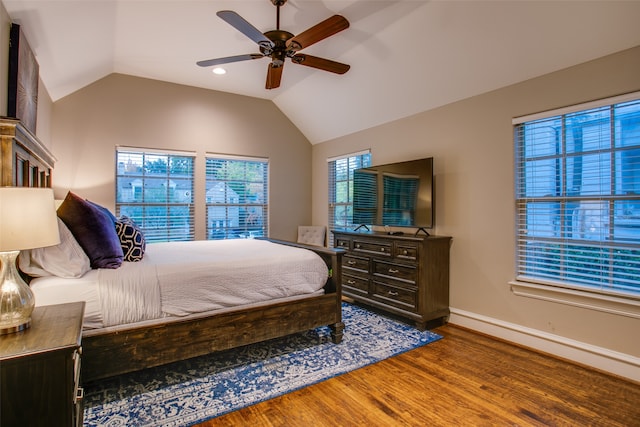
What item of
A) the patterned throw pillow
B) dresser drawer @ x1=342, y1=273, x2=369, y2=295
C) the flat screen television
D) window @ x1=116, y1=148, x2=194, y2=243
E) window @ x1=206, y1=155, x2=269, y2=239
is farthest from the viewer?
window @ x1=206, y1=155, x2=269, y2=239

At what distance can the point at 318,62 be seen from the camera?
3.01 metres

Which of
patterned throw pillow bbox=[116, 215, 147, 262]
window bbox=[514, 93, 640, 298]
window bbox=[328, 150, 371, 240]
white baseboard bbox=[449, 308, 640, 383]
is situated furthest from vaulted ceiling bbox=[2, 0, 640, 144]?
white baseboard bbox=[449, 308, 640, 383]

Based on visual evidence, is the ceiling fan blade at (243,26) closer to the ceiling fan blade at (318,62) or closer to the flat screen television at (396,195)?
the ceiling fan blade at (318,62)

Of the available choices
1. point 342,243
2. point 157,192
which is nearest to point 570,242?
point 342,243

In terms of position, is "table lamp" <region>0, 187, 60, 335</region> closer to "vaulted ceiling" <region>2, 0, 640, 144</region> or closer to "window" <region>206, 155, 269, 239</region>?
"vaulted ceiling" <region>2, 0, 640, 144</region>

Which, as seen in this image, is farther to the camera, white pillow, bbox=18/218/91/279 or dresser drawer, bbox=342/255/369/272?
dresser drawer, bbox=342/255/369/272

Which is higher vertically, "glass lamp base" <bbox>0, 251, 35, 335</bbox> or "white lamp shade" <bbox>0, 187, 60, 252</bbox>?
"white lamp shade" <bbox>0, 187, 60, 252</bbox>

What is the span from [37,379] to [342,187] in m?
4.47

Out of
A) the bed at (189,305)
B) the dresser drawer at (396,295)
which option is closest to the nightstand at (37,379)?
the bed at (189,305)

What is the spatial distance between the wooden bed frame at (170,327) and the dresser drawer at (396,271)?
0.91 meters

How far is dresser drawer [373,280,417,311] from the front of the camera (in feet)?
11.2

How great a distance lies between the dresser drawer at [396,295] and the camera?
3.42 metres

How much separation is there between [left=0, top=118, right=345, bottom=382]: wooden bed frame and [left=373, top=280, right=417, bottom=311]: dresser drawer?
0.87 meters

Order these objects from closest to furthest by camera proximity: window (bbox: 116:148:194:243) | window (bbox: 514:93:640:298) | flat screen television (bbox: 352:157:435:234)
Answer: window (bbox: 514:93:640:298), flat screen television (bbox: 352:157:435:234), window (bbox: 116:148:194:243)
